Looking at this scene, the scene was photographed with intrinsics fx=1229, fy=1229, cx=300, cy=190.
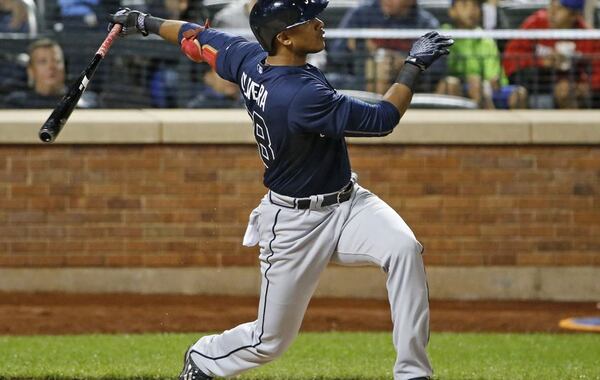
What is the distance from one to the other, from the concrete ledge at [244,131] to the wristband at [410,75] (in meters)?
4.73

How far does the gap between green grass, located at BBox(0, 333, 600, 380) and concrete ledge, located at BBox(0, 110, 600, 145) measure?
2.01m

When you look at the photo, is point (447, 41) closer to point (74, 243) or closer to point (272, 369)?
point (272, 369)

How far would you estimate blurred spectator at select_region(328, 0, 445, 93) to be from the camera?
1034cm

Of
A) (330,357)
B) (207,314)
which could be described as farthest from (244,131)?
(330,357)

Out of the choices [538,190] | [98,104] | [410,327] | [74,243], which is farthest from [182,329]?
[410,327]

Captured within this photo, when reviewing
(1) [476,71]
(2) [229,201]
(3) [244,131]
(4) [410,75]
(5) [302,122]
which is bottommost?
(2) [229,201]

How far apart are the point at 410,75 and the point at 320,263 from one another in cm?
90

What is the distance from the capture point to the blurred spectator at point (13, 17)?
34.8ft

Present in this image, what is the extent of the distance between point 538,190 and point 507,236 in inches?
18.0

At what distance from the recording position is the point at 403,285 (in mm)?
5129

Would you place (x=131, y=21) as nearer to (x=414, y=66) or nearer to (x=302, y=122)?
(x=302, y=122)

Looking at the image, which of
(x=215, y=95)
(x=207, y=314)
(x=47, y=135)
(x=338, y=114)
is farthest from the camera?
(x=215, y=95)

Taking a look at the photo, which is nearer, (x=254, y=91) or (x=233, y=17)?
(x=254, y=91)

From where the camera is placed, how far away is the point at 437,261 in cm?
1012
